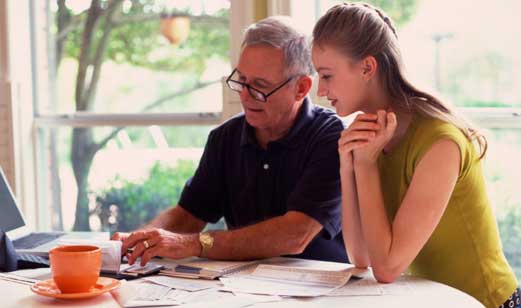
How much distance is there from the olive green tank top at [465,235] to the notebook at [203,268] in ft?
1.39

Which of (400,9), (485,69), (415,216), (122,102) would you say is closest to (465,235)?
(415,216)

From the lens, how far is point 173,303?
1.42 metres

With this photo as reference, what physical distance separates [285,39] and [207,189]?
20.4 inches

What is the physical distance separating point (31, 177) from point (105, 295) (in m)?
2.19

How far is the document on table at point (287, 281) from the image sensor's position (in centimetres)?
150

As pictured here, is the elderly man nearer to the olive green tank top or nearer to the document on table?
the document on table

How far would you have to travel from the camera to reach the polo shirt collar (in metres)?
2.15

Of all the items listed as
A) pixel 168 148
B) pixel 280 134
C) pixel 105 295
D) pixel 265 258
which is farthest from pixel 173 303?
A: pixel 168 148

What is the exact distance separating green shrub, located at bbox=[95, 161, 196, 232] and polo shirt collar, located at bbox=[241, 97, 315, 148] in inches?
45.6

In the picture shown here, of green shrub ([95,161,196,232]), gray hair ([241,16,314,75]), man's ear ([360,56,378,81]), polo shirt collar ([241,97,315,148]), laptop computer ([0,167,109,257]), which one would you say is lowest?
green shrub ([95,161,196,232])

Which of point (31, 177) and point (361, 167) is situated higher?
point (361, 167)

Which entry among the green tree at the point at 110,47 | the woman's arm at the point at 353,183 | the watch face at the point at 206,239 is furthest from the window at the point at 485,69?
the watch face at the point at 206,239

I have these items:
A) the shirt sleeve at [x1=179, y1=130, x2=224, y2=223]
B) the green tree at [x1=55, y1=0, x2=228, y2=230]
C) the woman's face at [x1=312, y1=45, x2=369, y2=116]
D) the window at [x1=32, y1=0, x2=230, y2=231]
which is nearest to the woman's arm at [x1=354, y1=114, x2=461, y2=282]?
the woman's face at [x1=312, y1=45, x2=369, y2=116]

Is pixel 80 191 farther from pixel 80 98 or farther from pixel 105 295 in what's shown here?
pixel 105 295
